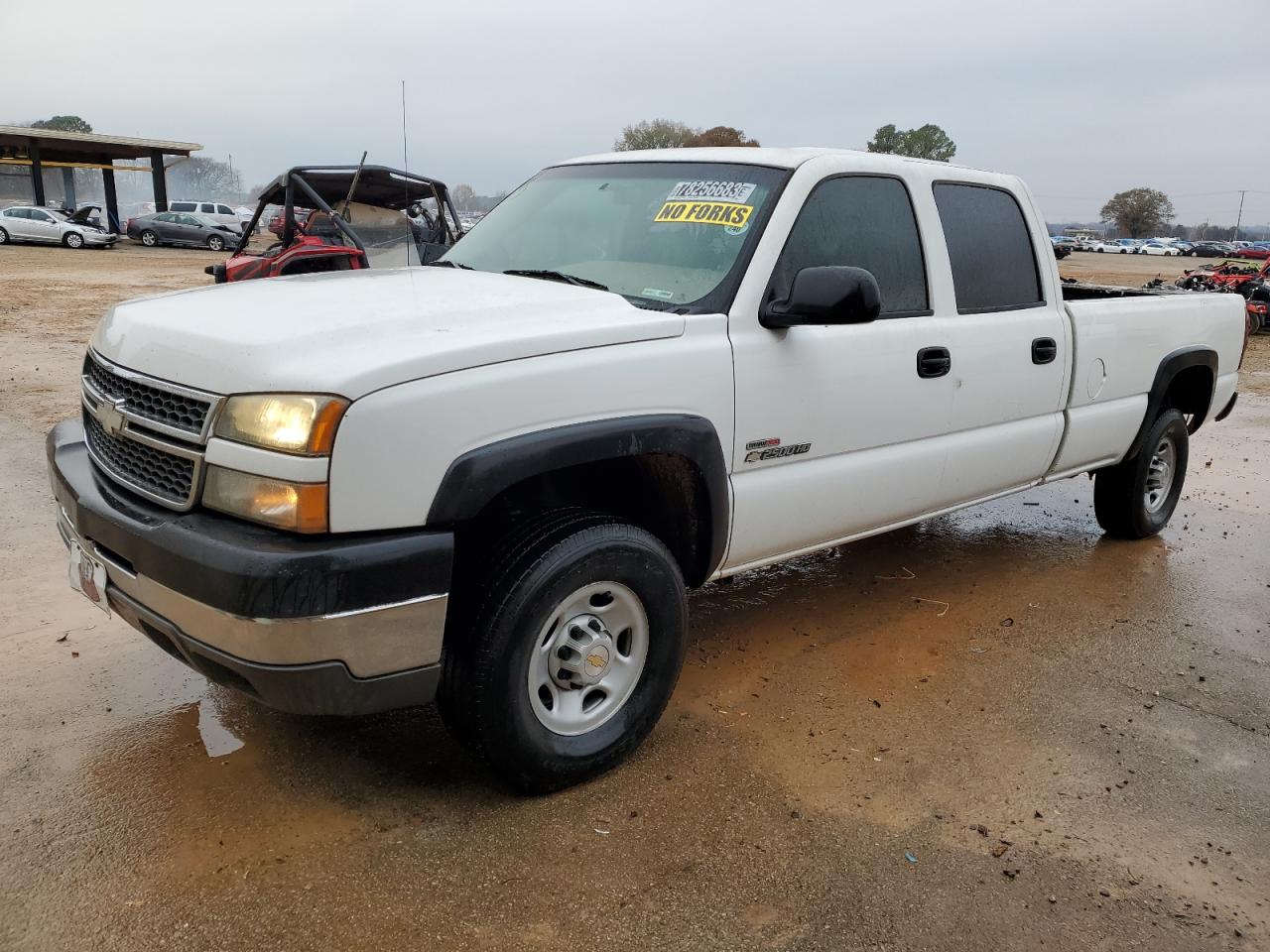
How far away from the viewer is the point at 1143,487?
563cm

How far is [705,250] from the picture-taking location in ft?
11.4

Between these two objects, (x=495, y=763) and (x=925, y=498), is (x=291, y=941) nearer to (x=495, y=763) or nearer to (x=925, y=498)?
(x=495, y=763)

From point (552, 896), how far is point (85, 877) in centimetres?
120

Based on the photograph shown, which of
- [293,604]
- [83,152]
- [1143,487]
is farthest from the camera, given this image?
[83,152]

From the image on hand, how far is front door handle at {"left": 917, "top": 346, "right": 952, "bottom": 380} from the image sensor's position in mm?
3871

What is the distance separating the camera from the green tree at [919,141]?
8244 centimetres

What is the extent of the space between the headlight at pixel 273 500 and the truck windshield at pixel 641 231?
136 cm

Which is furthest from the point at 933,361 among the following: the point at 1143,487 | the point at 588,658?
the point at 1143,487

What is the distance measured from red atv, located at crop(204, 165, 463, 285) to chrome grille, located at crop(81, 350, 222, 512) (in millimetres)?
7267

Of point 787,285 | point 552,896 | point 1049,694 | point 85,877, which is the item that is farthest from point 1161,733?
point 85,877

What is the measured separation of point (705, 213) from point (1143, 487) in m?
3.44

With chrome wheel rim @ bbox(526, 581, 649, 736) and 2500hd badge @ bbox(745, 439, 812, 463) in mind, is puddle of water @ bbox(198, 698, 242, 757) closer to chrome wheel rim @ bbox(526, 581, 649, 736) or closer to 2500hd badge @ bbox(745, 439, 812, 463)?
chrome wheel rim @ bbox(526, 581, 649, 736)

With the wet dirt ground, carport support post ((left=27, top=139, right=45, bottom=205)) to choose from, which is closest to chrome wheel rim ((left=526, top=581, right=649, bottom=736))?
the wet dirt ground

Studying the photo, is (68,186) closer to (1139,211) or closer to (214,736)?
(214,736)
